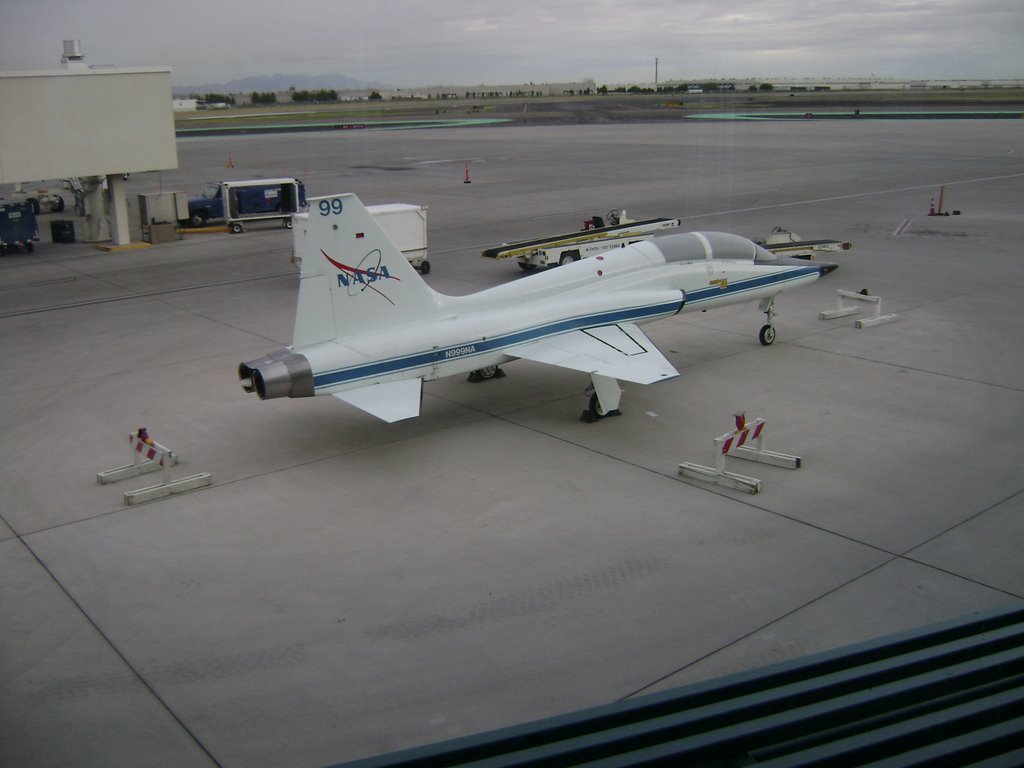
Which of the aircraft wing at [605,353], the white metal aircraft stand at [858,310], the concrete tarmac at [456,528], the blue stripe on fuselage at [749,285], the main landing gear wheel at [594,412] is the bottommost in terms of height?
the concrete tarmac at [456,528]

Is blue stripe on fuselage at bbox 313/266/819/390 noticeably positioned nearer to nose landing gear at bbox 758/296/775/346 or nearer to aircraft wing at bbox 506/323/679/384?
aircraft wing at bbox 506/323/679/384

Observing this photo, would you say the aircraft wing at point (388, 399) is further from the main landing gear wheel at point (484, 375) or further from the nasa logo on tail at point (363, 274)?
the main landing gear wheel at point (484, 375)

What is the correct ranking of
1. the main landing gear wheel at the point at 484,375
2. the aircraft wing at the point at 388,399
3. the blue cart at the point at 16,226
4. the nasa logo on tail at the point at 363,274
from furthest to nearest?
the blue cart at the point at 16,226 < the main landing gear wheel at the point at 484,375 < the nasa logo on tail at the point at 363,274 < the aircraft wing at the point at 388,399

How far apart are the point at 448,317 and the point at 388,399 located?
1.99 meters

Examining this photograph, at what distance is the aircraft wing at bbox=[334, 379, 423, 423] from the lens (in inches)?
511

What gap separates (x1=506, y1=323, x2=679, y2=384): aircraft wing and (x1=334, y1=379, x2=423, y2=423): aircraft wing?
7.10ft

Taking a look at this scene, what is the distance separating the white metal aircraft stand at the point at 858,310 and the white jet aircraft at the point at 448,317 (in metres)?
4.69

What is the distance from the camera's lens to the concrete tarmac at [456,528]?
8.28 m

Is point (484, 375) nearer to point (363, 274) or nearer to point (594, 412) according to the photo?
point (594, 412)

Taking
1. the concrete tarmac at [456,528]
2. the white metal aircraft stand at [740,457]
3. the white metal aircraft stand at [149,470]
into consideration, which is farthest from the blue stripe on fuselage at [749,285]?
the white metal aircraft stand at [149,470]

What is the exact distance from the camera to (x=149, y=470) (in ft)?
44.0

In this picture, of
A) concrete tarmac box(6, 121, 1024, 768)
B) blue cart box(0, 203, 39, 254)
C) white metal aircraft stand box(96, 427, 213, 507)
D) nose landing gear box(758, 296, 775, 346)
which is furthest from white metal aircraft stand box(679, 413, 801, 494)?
blue cart box(0, 203, 39, 254)

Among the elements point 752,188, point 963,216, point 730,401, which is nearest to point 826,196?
point 752,188

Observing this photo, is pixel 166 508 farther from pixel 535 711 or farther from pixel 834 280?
pixel 834 280
